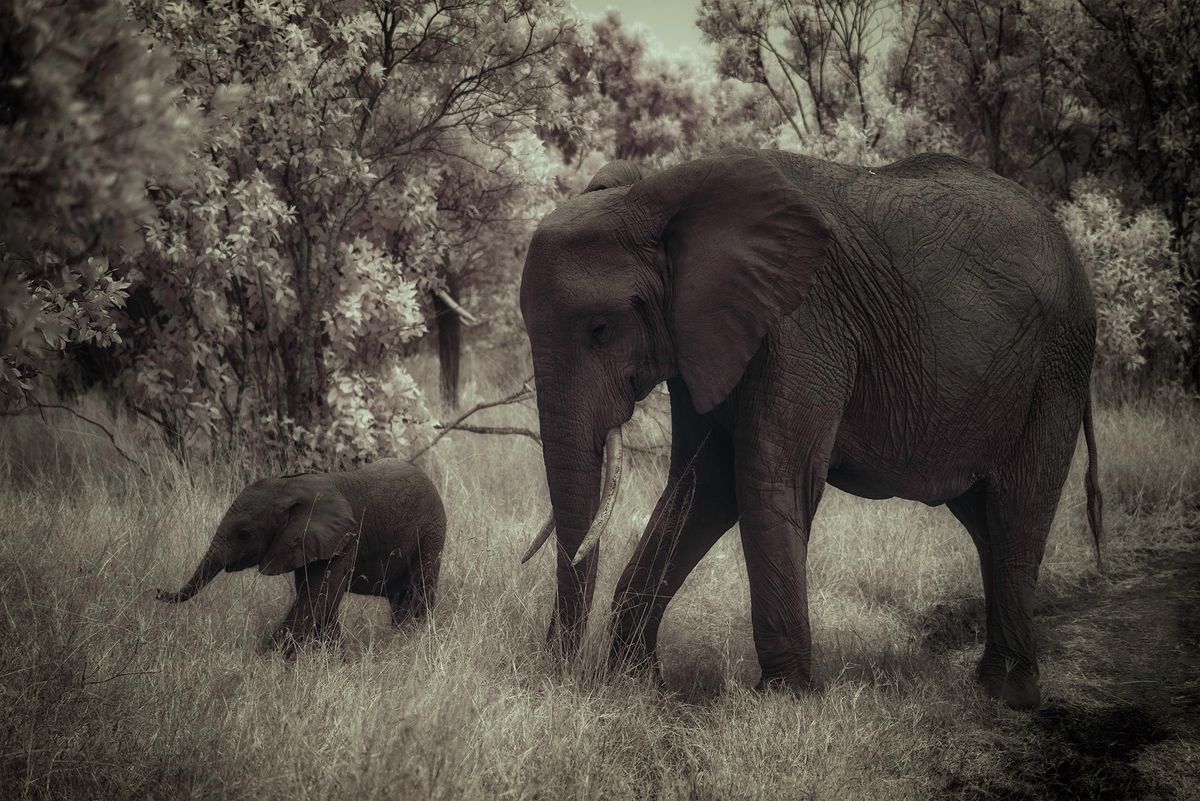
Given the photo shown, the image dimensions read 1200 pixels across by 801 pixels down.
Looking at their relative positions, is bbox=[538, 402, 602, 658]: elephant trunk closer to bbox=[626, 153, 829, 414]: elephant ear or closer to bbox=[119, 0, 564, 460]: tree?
bbox=[626, 153, 829, 414]: elephant ear

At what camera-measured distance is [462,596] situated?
592 cm

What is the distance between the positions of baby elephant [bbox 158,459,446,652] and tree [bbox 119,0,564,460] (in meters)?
2.33

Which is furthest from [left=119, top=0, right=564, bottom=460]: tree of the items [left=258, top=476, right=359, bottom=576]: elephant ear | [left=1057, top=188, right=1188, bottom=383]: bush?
[left=1057, top=188, right=1188, bottom=383]: bush

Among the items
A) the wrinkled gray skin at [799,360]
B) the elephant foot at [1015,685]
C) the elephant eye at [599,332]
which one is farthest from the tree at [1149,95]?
the elephant eye at [599,332]

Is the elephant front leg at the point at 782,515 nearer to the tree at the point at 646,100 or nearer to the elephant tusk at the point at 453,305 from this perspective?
the elephant tusk at the point at 453,305

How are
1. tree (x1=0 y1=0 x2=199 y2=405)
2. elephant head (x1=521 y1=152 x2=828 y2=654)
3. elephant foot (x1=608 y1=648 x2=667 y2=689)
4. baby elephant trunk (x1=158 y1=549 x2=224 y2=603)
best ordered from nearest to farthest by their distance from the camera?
tree (x1=0 y1=0 x2=199 y2=405)
elephant head (x1=521 y1=152 x2=828 y2=654)
baby elephant trunk (x1=158 y1=549 x2=224 y2=603)
elephant foot (x1=608 y1=648 x2=667 y2=689)

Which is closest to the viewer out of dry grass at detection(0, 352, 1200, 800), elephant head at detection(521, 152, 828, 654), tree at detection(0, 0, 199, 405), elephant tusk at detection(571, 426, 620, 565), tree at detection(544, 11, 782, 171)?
tree at detection(0, 0, 199, 405)

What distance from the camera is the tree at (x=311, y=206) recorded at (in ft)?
24.4

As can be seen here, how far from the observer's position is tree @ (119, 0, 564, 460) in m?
7.45

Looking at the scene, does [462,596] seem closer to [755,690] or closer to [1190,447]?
[755,690]

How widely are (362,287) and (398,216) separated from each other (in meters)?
0.83

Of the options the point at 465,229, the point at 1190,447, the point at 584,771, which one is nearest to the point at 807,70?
the point at 465,229

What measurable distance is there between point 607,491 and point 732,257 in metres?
1.13

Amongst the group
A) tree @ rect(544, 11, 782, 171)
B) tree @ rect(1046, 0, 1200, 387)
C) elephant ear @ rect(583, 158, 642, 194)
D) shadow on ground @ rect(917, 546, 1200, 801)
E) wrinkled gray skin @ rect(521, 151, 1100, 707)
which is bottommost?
shadow on ground @ rect(917, 546, 1200, 801)
